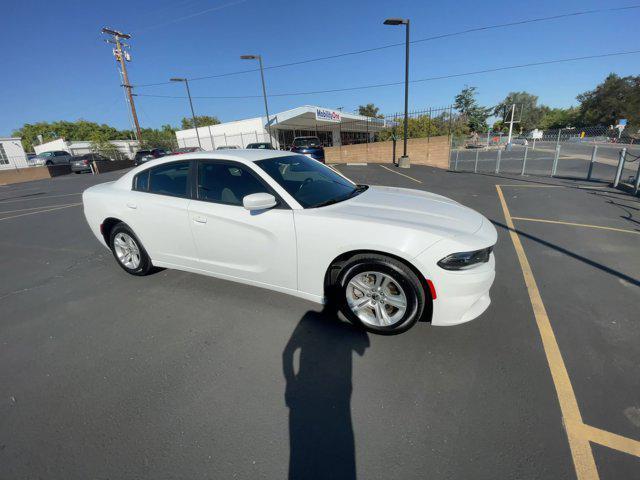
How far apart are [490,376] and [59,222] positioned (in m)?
9.51

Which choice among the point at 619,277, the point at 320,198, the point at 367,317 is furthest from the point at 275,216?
the point at 619,277

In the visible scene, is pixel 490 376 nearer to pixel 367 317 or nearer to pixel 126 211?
pixel 367 317

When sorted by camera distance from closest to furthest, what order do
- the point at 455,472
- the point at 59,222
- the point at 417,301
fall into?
the point at 455,472 → the point at 417,301 → the point at 59,222

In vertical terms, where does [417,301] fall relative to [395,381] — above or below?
above

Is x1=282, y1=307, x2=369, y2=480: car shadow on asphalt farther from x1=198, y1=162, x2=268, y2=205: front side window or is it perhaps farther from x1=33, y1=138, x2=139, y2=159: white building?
x1=33, y1=138, x2=139, y2=159: white building

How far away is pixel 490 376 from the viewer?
2271 millimetres

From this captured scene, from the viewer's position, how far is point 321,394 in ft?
7.09

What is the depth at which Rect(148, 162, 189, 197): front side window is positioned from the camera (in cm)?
343

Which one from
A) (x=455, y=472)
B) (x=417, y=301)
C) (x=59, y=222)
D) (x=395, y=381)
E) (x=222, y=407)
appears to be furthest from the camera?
(x=59, y=222)

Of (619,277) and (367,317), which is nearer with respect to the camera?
(367,317)

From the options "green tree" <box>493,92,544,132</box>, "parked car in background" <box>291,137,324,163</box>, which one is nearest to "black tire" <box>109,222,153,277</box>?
"parked car in background" <box>291,137,324,163</box>

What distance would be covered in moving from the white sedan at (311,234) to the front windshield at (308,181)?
0.06ft

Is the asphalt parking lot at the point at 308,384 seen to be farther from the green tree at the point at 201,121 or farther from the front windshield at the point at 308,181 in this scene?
the green tree at the point at 201,121

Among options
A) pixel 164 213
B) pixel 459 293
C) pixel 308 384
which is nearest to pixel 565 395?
pixel 459 293
